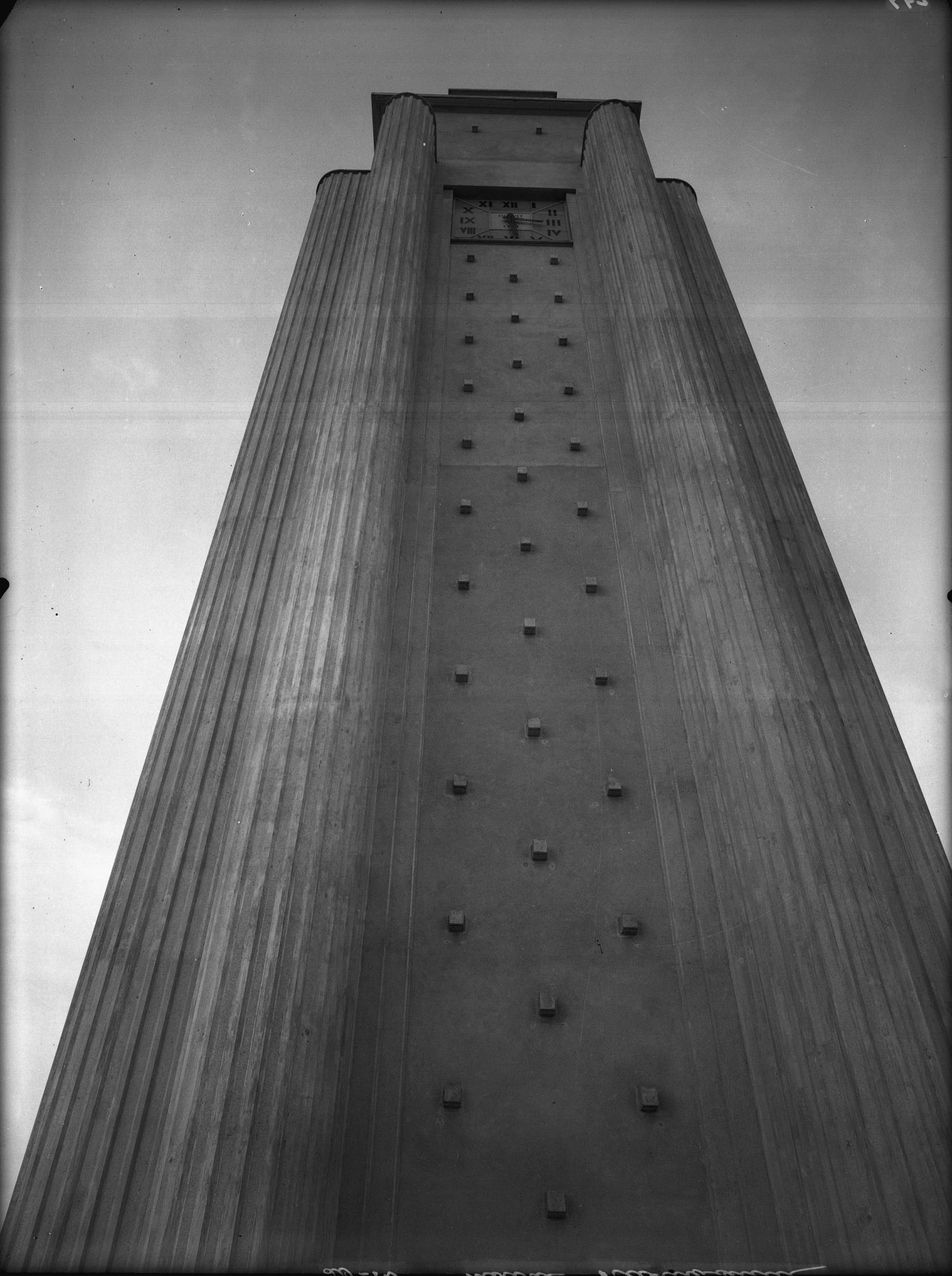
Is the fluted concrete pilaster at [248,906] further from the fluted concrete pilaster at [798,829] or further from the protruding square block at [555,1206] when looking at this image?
the fluted concrete pilaster at [798,829]

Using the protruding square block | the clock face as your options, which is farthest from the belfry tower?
the clock face

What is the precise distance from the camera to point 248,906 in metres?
5.50

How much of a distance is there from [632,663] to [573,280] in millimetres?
6842

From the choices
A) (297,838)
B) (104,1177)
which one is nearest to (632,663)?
(297,838)

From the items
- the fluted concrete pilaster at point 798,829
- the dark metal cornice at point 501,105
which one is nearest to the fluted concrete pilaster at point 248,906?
the fluted concrete pilaster at point 798,829

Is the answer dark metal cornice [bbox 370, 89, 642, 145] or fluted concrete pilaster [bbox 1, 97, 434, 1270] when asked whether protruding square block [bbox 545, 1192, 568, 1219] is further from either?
dark metal cornice [bbox 370, 89, 642, 145]

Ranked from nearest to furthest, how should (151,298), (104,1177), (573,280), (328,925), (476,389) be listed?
(104,1177) < (328,925) < (151,298) < (476,389) < (573,280)

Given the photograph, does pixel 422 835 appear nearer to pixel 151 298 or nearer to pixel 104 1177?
pixel 104 1177

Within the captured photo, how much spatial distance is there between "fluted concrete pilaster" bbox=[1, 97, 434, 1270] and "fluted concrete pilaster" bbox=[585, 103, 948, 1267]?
2584 mm

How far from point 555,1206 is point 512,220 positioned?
13043 millimetres

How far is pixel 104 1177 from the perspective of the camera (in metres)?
5.16

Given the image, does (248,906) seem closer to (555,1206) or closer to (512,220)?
(555,1206)

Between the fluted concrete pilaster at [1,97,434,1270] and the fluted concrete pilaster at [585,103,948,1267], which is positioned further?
the fluted concrete pilaster at [585,103,948,1267]

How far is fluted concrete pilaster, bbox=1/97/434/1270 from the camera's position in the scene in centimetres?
469
